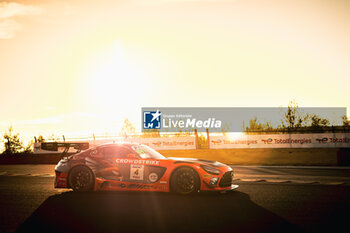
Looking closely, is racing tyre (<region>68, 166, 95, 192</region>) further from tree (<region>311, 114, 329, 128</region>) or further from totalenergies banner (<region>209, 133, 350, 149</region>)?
tree (<region>311, 114, 329, 128</region>)

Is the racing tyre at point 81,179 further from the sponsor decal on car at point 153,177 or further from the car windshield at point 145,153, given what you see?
the sponsor decal on car at point 153,177

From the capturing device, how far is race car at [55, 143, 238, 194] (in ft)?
23.8

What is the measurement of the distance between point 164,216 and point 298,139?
2330 cm

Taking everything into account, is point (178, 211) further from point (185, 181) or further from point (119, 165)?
point (119, 165)

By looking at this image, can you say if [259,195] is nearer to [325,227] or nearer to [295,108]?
[325,227]

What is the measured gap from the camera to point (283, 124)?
44.2m

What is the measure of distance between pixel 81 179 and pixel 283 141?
71.8ft

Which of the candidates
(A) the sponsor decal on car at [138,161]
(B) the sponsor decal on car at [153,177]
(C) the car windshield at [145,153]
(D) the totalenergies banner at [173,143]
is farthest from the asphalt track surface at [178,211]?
(D) the totalenergies banner at [173,143]

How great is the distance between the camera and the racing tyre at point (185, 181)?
7266 millimetres

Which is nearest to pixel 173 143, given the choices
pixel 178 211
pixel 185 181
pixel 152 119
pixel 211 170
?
pixel 152 119

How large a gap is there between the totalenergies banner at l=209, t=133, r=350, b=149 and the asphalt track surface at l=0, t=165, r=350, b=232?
18810 mm

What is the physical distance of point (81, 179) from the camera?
786 centimetres

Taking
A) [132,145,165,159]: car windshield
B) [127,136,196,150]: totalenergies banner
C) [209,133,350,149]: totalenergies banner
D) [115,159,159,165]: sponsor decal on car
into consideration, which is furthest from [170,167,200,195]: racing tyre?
[127,136,196,150]: totalenergies banner

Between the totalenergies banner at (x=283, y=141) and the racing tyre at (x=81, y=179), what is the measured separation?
2052 cm
